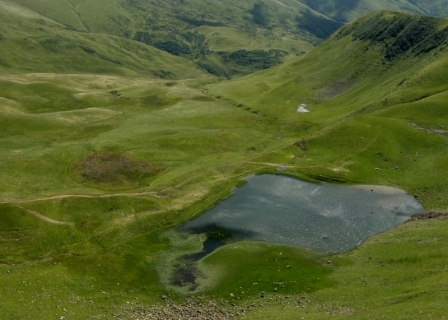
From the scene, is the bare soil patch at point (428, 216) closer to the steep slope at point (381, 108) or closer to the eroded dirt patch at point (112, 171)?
the steep slope at point (381, 108)

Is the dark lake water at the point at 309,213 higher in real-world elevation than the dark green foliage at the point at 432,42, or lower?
lower

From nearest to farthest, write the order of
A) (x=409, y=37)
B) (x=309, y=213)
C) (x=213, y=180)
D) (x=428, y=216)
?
(x=428, y=216)
(x=309, y=213)
(x=213, y=180)
(x=409, y=37)

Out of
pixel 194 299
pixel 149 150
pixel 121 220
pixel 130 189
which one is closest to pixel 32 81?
pixel 149 150

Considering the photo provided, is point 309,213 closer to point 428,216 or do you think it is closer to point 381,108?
point 428,216

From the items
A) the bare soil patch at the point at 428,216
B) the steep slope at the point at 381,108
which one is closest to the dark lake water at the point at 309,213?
the bare soil patch at the point at 428,216

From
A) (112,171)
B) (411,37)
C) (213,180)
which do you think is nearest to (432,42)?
(411,37)

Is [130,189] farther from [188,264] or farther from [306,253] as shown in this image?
[306,253]

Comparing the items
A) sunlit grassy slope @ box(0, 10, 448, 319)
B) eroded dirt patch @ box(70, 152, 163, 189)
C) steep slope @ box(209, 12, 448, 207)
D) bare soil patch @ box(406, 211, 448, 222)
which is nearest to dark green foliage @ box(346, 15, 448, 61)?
steep slope @ box(209, 12, 448, 207)
